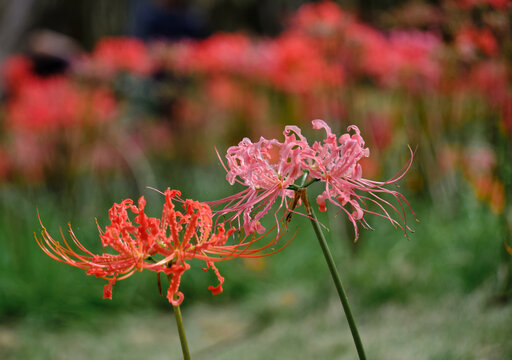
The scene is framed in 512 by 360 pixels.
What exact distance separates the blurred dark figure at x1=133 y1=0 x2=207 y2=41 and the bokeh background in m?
0.90

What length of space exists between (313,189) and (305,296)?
1.29 m

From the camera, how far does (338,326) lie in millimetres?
1993

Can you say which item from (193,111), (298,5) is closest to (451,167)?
(193,111)

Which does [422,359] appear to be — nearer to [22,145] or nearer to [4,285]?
[4,285]

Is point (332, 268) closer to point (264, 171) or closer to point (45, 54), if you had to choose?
point (264, 171)

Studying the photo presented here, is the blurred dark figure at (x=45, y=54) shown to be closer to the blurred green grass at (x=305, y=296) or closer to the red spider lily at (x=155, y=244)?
the blurred green grass at (x=305, y=296)

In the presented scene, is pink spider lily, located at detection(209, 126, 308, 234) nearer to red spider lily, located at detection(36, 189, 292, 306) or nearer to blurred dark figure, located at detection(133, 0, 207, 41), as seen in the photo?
red spider lily, located at detection(36, 189, 292, 306)

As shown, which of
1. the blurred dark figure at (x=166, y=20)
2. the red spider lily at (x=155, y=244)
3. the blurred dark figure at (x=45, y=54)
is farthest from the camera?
A: the blurred dark figure at (x=166, y=20)

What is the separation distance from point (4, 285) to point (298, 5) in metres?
4.24

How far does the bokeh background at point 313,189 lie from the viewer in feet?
5.82

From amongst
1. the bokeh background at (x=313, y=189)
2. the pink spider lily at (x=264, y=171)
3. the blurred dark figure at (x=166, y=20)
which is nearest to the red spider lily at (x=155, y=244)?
the pink spider lily at (x=264, y=171)

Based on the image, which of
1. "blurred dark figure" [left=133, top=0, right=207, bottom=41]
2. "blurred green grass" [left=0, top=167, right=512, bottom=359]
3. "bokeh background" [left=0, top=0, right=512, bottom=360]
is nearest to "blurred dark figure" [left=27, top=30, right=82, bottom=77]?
"bokeh background" [left=0, top=0, right=512, bottom=360]

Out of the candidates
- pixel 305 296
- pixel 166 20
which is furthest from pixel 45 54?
pixel 305 296

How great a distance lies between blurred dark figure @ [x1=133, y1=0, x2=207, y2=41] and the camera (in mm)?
5117
